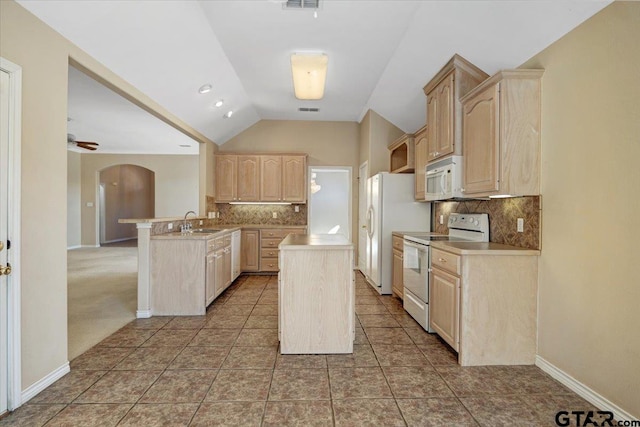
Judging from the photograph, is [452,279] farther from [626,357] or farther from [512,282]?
[626,357]

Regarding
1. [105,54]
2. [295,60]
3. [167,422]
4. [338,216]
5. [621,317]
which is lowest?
[167,422]

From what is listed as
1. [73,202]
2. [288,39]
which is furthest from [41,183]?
[73,202]

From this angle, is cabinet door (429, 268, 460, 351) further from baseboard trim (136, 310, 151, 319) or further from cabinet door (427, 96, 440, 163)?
baseboard trim (136, 310, 151, 319)

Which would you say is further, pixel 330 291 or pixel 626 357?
pixel 330 291

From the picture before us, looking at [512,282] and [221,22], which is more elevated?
[221,22]

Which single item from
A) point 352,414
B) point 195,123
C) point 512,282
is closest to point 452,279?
point 512,282

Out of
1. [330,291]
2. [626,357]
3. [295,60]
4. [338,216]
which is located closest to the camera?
[626,357]

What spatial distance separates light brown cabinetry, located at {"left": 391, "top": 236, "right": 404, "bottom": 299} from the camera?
402cm

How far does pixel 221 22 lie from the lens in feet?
9.93

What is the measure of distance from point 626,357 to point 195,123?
17.3 feet

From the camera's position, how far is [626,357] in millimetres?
1769

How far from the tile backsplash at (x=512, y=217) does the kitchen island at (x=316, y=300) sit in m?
1.45

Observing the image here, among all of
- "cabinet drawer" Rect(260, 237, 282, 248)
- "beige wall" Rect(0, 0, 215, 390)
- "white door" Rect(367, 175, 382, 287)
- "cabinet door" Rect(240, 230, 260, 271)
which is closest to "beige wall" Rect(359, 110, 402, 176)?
"white door" Rect(367, 175, 382, 287)

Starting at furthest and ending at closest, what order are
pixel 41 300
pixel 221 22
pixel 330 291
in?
pixel 221 22 → pixel 330 291 → pixel 41 300
